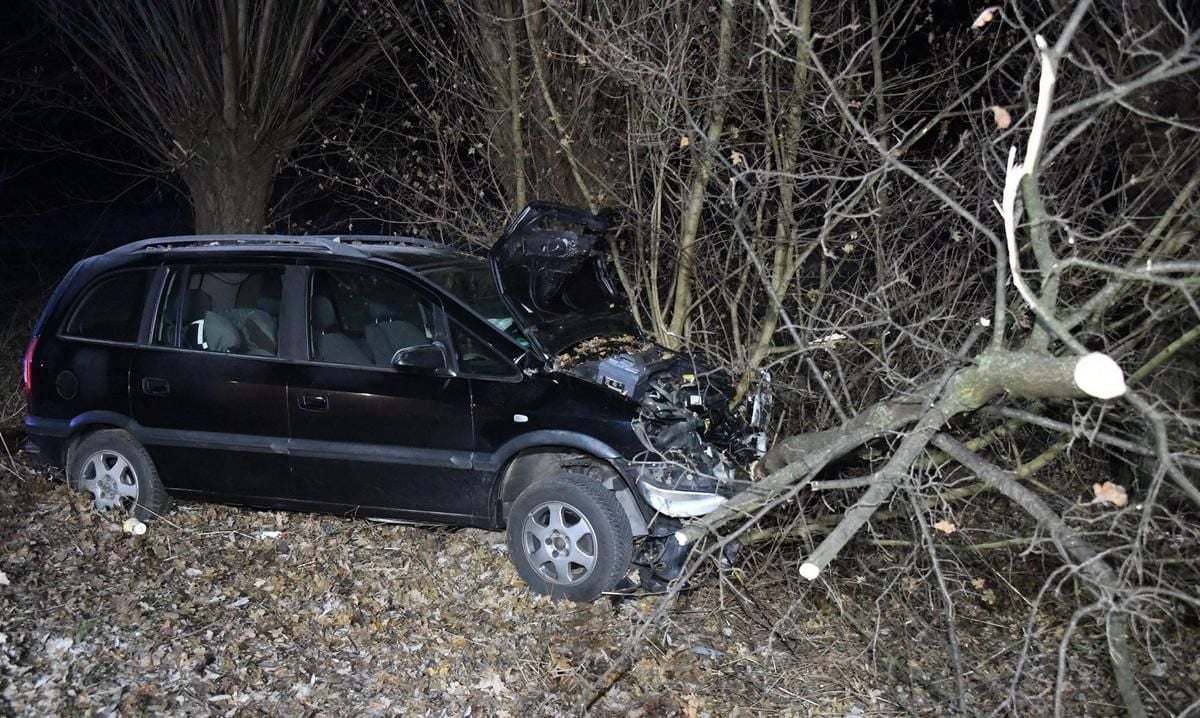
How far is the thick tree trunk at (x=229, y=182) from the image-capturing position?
424 inches

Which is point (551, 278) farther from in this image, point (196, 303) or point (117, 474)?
point (117, 474)

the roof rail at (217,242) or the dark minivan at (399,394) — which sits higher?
the roof rail at (217,242)

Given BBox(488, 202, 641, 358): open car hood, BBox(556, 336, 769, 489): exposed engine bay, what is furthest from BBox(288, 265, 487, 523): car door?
BBox(556, 336, 769, 489): exposed engine bay

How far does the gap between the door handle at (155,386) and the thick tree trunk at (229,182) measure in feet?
14.7

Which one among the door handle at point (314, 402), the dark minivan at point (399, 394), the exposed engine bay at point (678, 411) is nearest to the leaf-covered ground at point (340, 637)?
the dark minivan at point (399, 394)

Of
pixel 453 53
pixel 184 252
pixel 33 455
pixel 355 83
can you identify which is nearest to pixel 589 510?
pixel 184 252

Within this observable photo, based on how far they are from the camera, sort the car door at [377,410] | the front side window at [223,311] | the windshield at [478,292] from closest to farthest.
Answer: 1. the car door at [377,410]
2. the windshield at [478,292]
3. the front side window at [223,311]

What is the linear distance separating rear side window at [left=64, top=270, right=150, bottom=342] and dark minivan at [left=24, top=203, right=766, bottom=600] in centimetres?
1

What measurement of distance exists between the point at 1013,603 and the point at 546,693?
3086 millimetres

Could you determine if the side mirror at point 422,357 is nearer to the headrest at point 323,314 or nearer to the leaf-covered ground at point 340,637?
the headrest at point 323,314

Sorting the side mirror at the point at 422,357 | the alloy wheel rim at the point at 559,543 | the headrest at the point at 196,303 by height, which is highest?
the headrest at the point at 196,303

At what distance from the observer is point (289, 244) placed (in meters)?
6.55

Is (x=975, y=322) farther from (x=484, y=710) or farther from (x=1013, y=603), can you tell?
(x=484, y=710)

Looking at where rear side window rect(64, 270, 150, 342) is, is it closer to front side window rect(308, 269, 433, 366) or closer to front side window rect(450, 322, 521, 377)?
front side window rect(308, 269, 433, 366)
